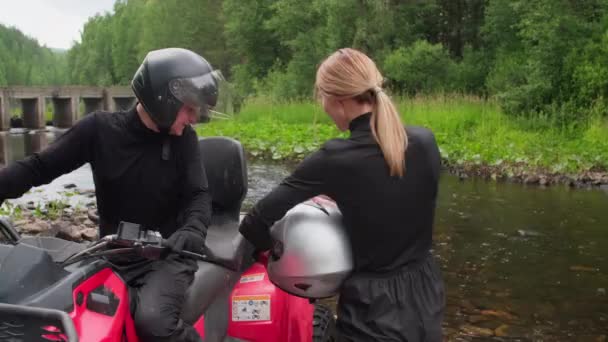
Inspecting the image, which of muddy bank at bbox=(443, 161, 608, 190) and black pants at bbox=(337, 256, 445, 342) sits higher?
black pants at bbox=(337, 256, 445, 342)

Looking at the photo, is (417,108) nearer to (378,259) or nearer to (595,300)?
(595,300)

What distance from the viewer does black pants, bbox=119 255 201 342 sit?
250 centimetres

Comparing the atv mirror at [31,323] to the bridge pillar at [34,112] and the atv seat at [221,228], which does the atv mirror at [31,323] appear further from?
the bridge pillar at [34,112]

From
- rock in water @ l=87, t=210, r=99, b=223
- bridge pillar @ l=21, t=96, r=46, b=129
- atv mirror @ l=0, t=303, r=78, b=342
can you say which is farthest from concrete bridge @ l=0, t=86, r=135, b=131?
atv mirror @ l=0, t=303, r=78, b=342

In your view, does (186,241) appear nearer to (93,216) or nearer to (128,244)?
(128,244)

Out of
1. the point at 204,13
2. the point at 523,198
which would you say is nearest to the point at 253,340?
the point at 523,198

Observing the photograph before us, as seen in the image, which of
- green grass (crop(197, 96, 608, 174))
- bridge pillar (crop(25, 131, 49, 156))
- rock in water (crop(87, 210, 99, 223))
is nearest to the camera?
rock in water (crop(87, 210, 99, 223))

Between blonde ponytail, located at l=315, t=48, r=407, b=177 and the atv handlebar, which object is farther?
blonde ponytail, located at l=315, t=48, r=407, b=177

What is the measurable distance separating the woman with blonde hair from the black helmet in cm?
46

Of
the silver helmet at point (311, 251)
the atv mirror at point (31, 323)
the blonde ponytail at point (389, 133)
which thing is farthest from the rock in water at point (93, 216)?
the atv mirror at point (31, 323)

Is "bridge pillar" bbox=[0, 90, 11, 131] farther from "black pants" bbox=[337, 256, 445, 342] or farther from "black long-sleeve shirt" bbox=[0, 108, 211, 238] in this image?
"black pants" bbox=[337, 256, 445, 342]

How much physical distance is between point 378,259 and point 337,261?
0.47 ft

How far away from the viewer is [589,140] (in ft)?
48.5

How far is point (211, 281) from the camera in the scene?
9.83ft
